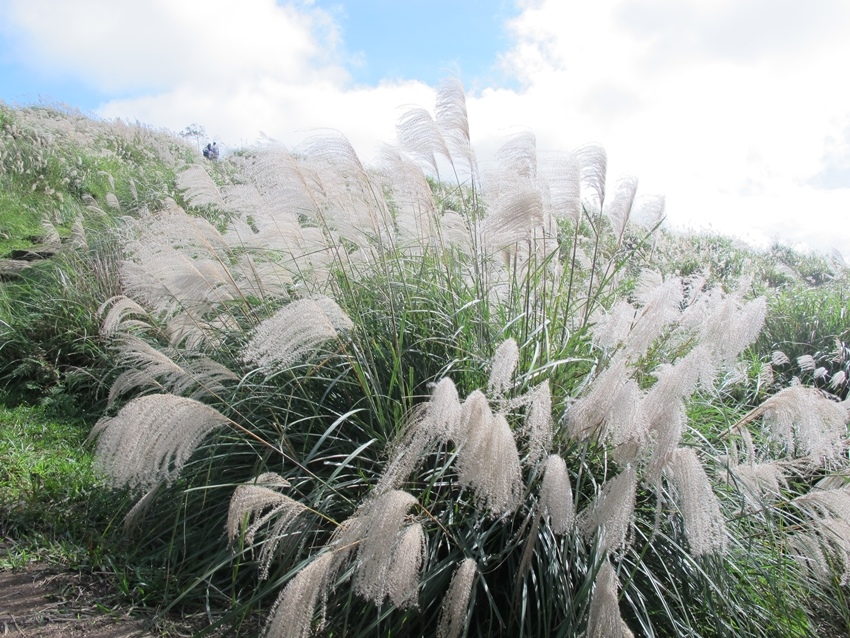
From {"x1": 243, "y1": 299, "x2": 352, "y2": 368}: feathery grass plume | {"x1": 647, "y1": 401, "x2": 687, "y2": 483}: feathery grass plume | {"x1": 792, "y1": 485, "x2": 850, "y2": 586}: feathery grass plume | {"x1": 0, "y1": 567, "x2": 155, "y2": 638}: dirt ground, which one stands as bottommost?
{"x1": 0, "y1": 567, "x2": 155, "y2": 638}: dirt ground

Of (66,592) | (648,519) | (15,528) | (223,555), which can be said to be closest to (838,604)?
(648,519)

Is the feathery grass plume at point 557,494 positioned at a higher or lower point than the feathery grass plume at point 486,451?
lower

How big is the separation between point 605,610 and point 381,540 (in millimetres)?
705

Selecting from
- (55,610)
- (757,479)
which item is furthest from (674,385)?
(55,610)

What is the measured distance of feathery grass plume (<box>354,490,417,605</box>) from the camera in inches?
75.5

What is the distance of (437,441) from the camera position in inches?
104

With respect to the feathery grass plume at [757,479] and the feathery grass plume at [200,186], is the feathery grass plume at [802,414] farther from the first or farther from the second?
the feathery grass plume at [200,186]

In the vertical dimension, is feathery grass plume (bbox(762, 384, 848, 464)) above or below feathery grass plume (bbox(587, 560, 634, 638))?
above

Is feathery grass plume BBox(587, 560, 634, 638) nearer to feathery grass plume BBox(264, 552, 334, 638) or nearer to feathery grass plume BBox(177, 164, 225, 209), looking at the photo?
feathery grass plume BBox(264, 552, 334, 638)

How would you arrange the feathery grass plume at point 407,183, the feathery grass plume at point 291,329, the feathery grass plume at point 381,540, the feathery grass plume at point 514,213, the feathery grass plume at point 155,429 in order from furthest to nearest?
1. the feathery grass plume at point 407,183
2. the feathery grass plume at point 514,213
3. the feathery grass plume at point 291,329
4. the feathery grass plume at point 155,429
5. the feathery grass plume at point 381,540

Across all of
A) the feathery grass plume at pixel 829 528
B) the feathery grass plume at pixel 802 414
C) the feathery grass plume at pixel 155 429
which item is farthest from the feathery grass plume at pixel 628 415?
the feathery grass plume at pixel 155 429

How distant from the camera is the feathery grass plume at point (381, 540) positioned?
1.92 metres

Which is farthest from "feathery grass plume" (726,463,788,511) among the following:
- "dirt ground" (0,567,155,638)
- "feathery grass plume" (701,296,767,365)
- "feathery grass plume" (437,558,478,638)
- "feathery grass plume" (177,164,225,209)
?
"feathery grass plume" (177,164,225,209)

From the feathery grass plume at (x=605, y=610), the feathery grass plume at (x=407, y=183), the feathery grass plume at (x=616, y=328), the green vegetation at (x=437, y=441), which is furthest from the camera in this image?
the feathery grass plume at (x=407, y=183)
